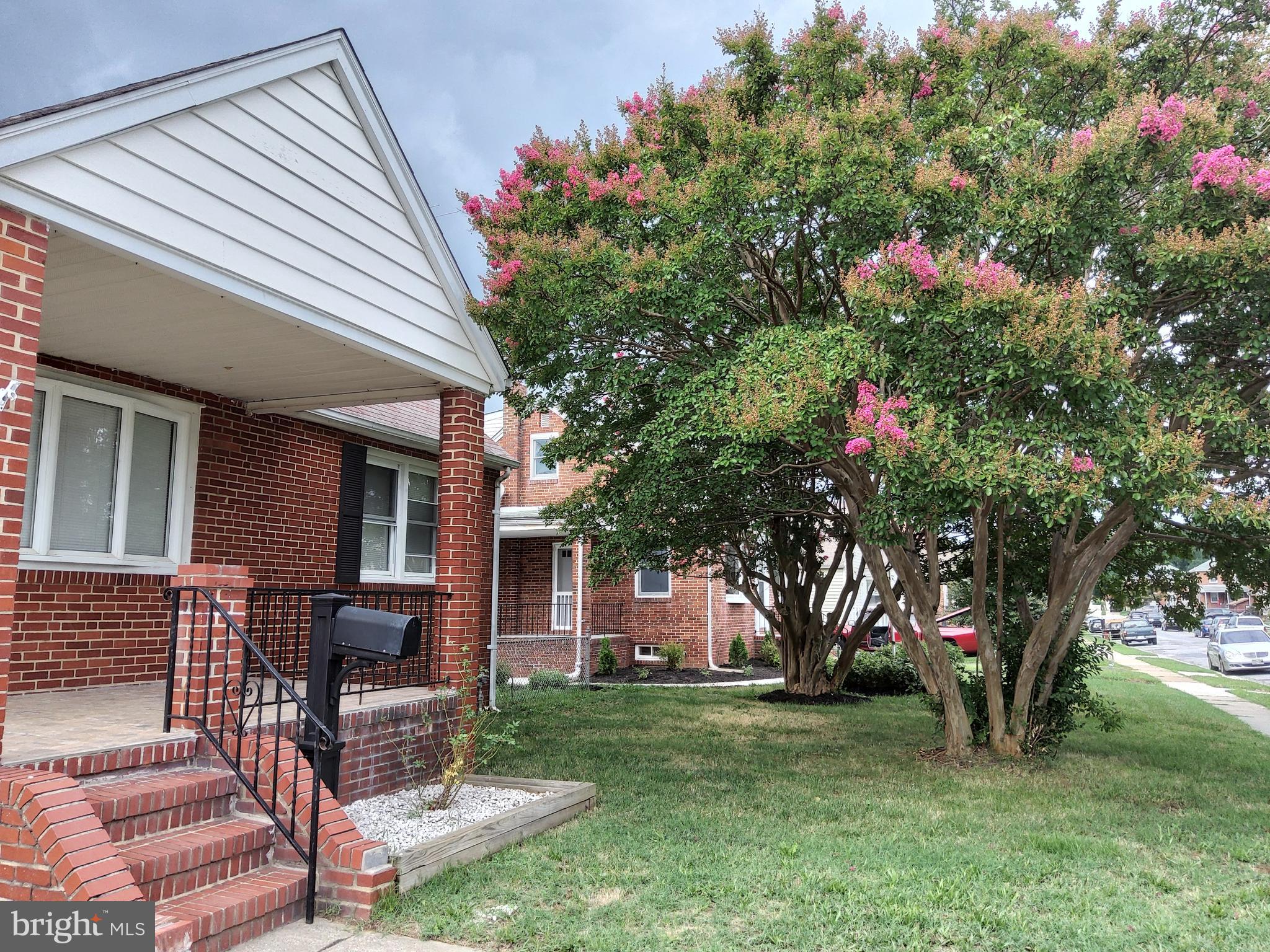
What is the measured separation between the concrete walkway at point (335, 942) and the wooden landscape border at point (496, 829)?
47 centimetres

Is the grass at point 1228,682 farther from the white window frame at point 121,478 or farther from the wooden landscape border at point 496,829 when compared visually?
the white window frame at point 121,478

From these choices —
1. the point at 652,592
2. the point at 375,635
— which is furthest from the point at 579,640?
the point at 375,635

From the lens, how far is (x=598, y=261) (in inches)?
320

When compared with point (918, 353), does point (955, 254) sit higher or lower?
higher

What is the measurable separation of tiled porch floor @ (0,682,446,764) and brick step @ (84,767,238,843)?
0.20 m

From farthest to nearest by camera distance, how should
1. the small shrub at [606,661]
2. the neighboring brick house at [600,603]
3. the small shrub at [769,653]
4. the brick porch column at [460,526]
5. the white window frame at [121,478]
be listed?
1. the small shrub at [769,653]
2. the neighboring brick house at [600,603]
3. the small shrub at [606,661]
4. the brick porch column at [460,526]
5. the white window frame at [121,478]

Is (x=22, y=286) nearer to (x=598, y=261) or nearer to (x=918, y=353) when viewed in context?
(x=598, y=261)

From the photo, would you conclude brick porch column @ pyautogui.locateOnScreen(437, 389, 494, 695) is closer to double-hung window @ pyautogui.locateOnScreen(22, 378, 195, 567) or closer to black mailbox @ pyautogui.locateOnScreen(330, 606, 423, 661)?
black mailbox @ pyautogui.locateOnScreen(330, 606, 423, 661)

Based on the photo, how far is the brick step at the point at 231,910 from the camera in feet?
12.0

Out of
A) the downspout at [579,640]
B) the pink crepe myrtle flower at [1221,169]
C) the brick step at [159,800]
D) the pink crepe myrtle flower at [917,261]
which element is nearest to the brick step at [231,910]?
the brick step at [159,800]

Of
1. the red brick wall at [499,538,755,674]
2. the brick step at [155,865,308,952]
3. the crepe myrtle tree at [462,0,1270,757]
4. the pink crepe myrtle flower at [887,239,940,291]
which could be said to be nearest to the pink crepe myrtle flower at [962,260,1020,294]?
the crepe myrtle tree at [462,0,1270,757]

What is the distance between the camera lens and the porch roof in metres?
4.49

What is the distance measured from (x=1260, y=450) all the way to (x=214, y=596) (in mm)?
7661

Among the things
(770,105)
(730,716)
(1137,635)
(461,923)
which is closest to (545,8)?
(770,105)
